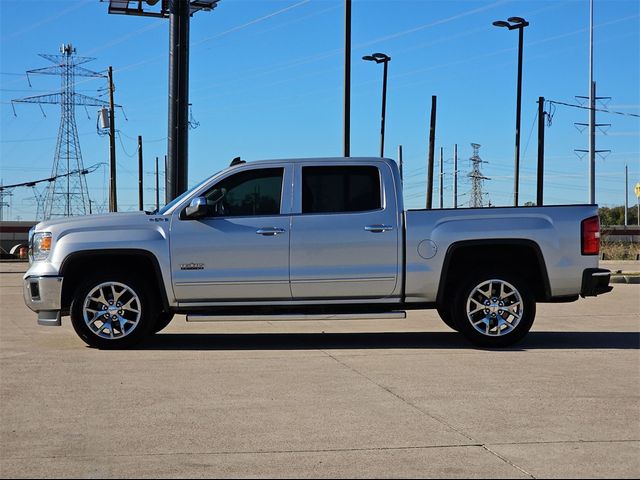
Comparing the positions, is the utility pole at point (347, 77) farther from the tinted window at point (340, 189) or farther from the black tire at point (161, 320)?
the tinted window at point (340, 189)

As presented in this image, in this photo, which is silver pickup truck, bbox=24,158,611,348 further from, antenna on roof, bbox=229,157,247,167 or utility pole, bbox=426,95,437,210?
utility pole, bbox=426,95,437,210

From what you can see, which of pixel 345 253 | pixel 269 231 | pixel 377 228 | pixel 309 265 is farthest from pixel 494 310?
pixel 269 231

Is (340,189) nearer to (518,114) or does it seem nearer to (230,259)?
(230,259)

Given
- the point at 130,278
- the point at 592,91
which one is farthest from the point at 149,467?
the point at 592,91

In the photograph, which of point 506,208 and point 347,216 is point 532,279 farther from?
point 347,216

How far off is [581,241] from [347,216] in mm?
2593

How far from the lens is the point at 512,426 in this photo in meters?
6.26

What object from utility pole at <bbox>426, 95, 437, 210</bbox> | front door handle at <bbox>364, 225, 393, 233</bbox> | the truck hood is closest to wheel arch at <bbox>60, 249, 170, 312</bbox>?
the truck hood

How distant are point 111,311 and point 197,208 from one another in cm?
150

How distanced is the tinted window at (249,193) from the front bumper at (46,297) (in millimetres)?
1943

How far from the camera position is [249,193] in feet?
34.3

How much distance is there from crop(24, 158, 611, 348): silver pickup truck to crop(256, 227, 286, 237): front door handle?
0.02m

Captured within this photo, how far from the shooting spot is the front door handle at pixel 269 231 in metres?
10.2

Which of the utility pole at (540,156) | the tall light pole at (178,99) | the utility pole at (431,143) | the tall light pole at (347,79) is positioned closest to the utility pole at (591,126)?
the utility pole at (540,156)
